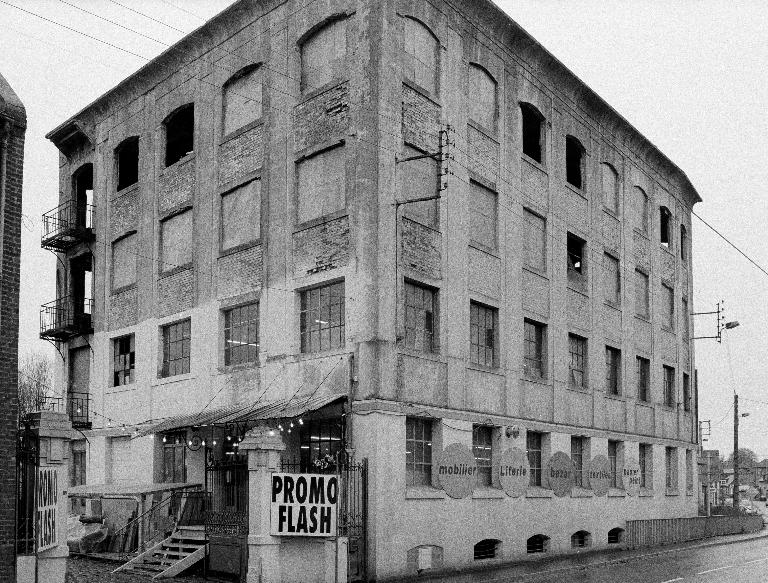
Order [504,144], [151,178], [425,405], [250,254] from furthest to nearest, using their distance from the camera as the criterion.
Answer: [151,178], [504,144], [250,254], [425,405]

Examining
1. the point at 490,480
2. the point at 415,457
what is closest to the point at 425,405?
the point at 415,457

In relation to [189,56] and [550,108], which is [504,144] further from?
[189,56]

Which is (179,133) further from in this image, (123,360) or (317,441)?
(317,441)

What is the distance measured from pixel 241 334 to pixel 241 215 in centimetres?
337

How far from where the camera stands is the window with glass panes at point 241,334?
2742cm

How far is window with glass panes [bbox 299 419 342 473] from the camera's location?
81.5 ft

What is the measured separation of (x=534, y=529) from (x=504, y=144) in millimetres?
11355

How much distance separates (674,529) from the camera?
120ft

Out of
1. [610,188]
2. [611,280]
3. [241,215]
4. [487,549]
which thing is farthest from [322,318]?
[610,188]

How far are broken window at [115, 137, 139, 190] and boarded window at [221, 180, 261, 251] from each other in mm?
6576

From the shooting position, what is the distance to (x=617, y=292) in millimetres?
36562

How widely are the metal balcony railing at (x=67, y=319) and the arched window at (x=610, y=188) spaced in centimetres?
1869

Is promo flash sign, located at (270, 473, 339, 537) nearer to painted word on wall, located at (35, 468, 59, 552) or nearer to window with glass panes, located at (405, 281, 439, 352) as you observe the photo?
window with glass panes, located at (405, 281, 439, 352)

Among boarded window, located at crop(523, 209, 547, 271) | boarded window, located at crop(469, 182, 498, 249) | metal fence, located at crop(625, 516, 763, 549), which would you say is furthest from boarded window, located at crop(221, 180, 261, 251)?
metal fence, located at crop(625, 516, 763, 549)
